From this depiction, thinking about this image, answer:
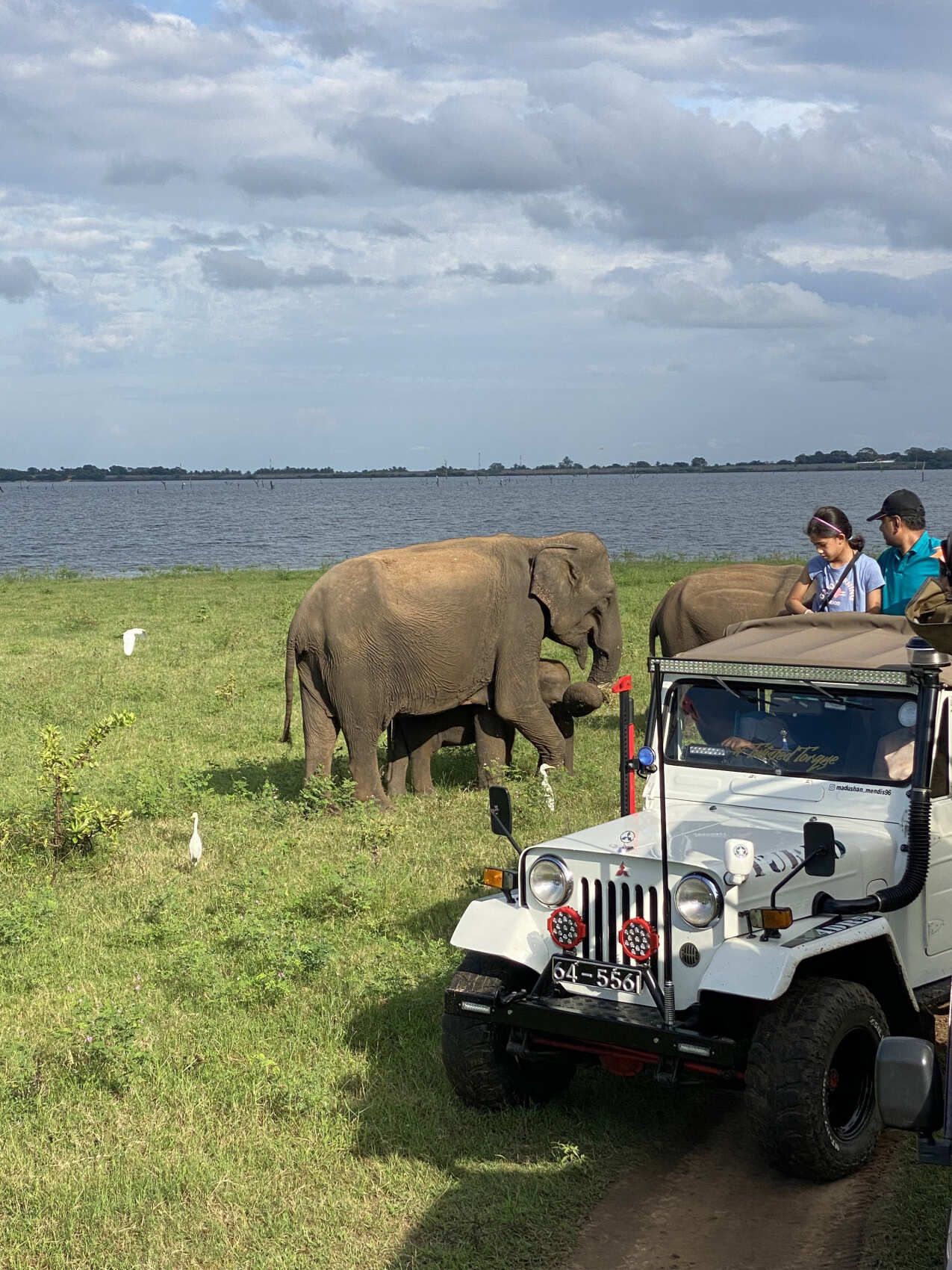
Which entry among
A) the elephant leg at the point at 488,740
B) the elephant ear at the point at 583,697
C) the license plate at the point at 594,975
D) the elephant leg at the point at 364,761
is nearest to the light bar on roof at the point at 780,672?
the license plate at the point at 594,975

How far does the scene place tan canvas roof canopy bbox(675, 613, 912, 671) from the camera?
6391 millimetres

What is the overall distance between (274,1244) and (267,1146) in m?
0.71

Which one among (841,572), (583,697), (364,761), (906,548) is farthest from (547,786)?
(906,548)

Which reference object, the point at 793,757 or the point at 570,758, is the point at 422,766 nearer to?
the point at 570,758

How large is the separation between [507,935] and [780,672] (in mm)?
1695

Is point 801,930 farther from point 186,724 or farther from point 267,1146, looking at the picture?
point 186,724

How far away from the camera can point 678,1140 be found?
19.4ft

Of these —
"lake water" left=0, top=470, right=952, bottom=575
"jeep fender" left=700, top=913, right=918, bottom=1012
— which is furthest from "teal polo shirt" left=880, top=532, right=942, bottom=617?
"lake water" left=0, top=470, right=952, bottom=575

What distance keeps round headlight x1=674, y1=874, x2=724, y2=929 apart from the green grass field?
1050 millimetres

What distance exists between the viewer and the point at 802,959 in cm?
518

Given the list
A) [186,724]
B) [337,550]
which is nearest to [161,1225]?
[186,724]

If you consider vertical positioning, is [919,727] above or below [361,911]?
above

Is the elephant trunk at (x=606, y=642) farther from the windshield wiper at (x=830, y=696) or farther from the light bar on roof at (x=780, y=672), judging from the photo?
the windshield wiper at (x=830, y=696)

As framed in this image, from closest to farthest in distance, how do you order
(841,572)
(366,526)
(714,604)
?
(841,572) < (714,604) < (366,526)
